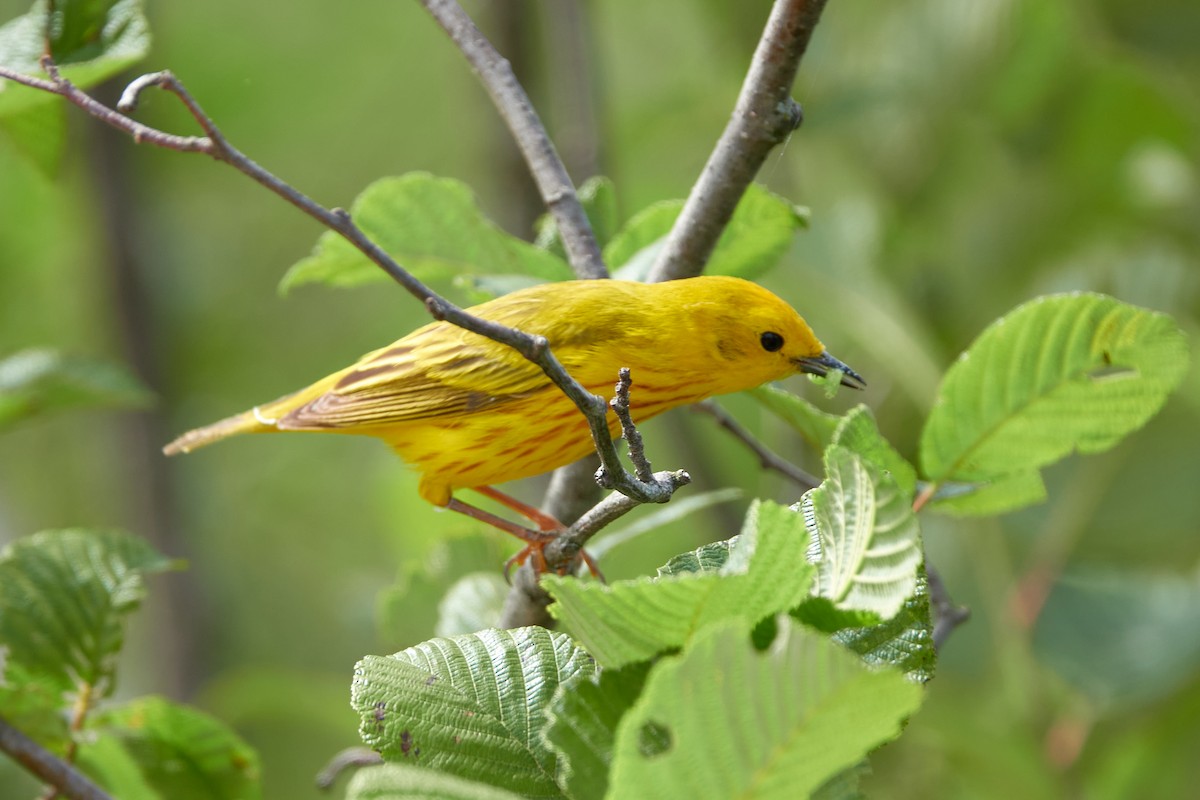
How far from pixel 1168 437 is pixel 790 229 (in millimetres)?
1936

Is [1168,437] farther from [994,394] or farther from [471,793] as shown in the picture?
[471,793]

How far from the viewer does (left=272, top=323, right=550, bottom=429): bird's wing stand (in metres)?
2.57

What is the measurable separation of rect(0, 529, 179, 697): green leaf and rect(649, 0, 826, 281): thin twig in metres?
1.08

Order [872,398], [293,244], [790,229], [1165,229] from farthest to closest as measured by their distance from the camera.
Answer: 1. [293,244]
2. [1165,229]
3. [872,398]
4. [790,229]

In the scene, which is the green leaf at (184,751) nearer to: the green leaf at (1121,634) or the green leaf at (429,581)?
the green leaf at (429,581)

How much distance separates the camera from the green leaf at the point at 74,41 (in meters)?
1.96

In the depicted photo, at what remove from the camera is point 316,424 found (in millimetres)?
2635

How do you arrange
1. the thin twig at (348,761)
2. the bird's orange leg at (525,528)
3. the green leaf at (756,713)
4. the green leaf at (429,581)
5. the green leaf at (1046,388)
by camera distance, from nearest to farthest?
the green leaf at (756,713)
the green leaf at (1046,388)
the thin twig at (348,761)
the bird's orange leg at (525,528)
the green leaf at (429,581)

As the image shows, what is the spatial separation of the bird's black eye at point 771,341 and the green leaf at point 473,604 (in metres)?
0.69

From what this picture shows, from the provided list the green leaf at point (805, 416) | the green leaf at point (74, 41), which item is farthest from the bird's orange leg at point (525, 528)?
the green leaf at point (74, 41)

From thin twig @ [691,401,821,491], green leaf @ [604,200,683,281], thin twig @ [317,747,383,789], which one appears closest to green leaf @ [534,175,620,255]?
green leaf @ [604,200,683,281]

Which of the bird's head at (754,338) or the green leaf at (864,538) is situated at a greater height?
the bird's head at (754,338)

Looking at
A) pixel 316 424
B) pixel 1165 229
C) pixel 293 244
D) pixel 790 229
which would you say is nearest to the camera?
pixel 790 229

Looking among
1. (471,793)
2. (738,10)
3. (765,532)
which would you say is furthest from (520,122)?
(738,10)
